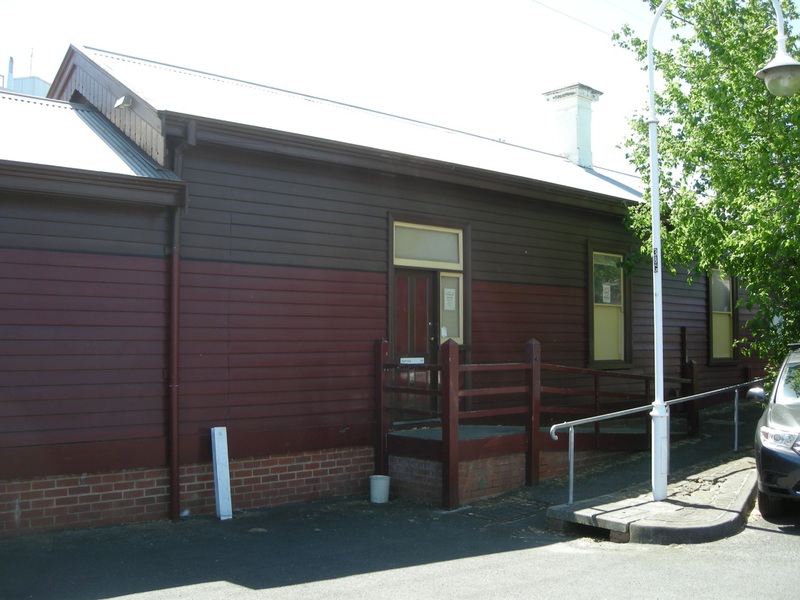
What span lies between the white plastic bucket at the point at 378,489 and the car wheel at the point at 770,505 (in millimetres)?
4176

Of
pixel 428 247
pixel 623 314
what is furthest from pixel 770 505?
pixel 623 314

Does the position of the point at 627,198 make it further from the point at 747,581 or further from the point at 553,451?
the point at 747,581

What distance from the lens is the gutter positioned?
848cm

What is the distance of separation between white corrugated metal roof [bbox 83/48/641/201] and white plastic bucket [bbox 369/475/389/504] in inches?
162

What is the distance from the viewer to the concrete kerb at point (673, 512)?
730cm

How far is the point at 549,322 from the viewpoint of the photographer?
12875mm

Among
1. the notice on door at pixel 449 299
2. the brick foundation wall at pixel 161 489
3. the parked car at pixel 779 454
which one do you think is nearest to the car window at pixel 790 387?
the parked car at pixel 779 454

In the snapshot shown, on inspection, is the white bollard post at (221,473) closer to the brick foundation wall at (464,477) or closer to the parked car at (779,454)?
the brick foundation wall at (464,477)

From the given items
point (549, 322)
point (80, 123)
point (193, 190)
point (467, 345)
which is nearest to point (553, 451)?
point (467, 345)

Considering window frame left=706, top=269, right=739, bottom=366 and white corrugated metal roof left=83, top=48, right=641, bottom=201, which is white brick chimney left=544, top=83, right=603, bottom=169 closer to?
white corrugated metal roof left=83, top=48, right=641, bottom=201

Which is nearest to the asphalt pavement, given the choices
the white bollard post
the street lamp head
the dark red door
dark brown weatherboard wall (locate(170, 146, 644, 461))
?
the white bollard post

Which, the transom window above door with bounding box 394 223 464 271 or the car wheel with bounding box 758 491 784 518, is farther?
the transom window above door with bounding box 394 223 464 271

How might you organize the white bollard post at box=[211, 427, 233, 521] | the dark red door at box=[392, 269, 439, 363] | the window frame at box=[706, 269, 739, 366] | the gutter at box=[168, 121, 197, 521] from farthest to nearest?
1. the window frame at box=[706, 269, 739, 366]
2. the dark red door at box=[392, 269, 439, 363]
3. the white bollard post at box=[211, 427, 233, 521]
4. the gutter at box=[168, 121, 197, 521]

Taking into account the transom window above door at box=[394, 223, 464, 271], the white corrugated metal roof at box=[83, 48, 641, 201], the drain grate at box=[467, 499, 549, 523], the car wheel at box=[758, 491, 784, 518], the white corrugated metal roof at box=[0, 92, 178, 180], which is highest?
the white corrugated metal roof at box=[83, 48, 641, 201]
